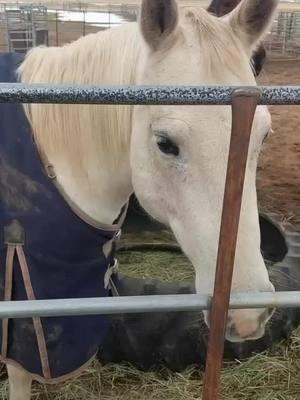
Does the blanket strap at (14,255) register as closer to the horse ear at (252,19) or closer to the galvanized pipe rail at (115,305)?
the galvanized pipe rail at (115,305)

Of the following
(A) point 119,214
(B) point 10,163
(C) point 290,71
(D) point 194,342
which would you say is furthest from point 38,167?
(C) point 290,71

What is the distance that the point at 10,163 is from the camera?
5.26ft

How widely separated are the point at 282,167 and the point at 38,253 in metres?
3.71

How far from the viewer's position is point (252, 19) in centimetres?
145

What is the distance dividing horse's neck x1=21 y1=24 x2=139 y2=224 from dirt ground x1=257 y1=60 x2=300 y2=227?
2.21 metres

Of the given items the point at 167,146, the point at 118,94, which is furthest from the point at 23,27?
the point at 118,94

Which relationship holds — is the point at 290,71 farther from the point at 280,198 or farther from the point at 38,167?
the point at 38,167

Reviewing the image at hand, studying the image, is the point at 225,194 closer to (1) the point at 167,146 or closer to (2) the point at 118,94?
(2) the point at 118,94

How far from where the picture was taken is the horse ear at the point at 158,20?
131 cm

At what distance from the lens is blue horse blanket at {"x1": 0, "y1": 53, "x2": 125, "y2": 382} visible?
1.60 meters

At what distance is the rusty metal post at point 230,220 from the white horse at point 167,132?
0.18 m

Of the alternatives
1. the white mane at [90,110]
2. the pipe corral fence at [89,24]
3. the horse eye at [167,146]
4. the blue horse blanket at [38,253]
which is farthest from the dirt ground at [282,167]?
the pipe corral fence at [89,24]

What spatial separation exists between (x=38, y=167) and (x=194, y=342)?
1.18m

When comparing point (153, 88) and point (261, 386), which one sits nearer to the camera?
point (153, 88)
